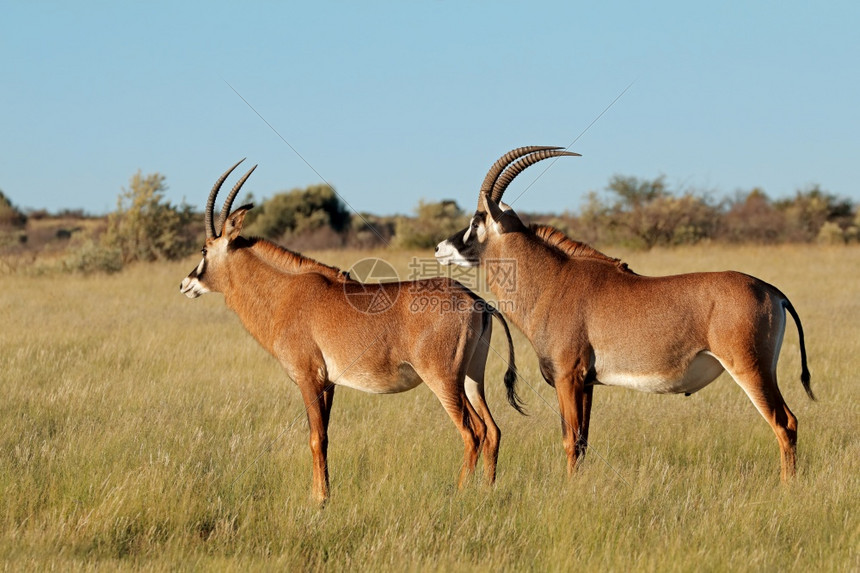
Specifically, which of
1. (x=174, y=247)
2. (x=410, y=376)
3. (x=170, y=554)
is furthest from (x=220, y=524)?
(x=174, y=247)

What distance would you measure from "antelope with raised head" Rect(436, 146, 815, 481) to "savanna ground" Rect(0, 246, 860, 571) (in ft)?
2.08

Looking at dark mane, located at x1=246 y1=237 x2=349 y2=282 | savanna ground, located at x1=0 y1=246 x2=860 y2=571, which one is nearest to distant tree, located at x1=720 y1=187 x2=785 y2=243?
savanna ground, located at x1=0 y1=246 x2=860 y2=571

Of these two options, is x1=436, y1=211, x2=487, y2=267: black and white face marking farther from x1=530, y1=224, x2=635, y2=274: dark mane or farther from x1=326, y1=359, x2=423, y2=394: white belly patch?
x1=326, y1=359, x2=423, y2=394: white belly patch

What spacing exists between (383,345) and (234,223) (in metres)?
2.12

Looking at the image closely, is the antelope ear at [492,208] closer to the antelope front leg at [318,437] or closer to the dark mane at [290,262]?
the dark mane at [290,262]

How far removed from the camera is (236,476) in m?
6.68

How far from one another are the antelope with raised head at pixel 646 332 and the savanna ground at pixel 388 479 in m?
0.63

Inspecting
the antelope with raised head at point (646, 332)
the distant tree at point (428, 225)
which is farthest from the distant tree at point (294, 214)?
the antelope with raised head at point (646, 332)

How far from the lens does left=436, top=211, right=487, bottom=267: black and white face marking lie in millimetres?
8031

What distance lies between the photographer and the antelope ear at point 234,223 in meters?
7.73

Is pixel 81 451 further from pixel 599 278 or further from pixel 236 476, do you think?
pixel 599 278

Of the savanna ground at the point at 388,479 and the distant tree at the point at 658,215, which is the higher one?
the distant tree at the point at 658,215

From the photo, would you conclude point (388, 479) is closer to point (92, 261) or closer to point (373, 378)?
point (373, 378)

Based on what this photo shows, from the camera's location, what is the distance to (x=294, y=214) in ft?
173
